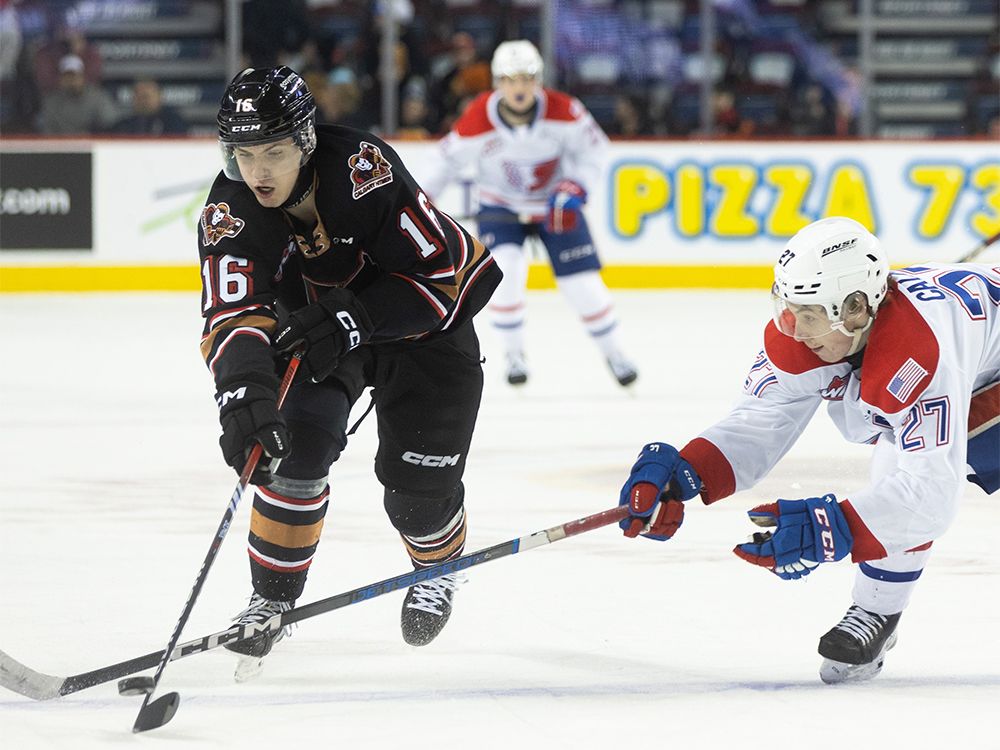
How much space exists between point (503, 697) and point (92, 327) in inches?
223

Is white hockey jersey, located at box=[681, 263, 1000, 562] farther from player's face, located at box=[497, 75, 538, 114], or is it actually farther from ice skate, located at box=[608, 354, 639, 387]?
player's face, located at box=[497, 75, 538, 114]

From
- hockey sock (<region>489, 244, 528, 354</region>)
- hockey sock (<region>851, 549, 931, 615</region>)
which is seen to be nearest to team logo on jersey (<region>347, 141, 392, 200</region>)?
hockey sock (<region>851, 549, 931, 615</region>)

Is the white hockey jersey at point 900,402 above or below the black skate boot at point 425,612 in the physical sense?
above

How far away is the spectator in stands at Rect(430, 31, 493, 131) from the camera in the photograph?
31.5ft

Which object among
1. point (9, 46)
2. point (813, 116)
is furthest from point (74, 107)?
point (813, 116)

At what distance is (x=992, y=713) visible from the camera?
2.55 metres

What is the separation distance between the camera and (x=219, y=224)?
271cm

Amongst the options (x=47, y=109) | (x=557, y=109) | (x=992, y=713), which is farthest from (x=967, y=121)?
(x=992, y=713)

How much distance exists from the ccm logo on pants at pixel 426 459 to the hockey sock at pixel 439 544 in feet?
0.49

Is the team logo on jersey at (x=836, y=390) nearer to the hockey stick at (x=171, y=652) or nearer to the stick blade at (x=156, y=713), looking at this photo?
→ the hockey stick at (x=171, y=652)

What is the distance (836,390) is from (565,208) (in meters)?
3.88

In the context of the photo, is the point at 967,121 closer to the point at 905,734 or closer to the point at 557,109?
the point at 557,109

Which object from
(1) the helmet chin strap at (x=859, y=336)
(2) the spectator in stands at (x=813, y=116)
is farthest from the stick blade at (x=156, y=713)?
(2) the spectator in stands at (x=813, y=116)

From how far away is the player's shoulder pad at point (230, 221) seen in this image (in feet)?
8.86
